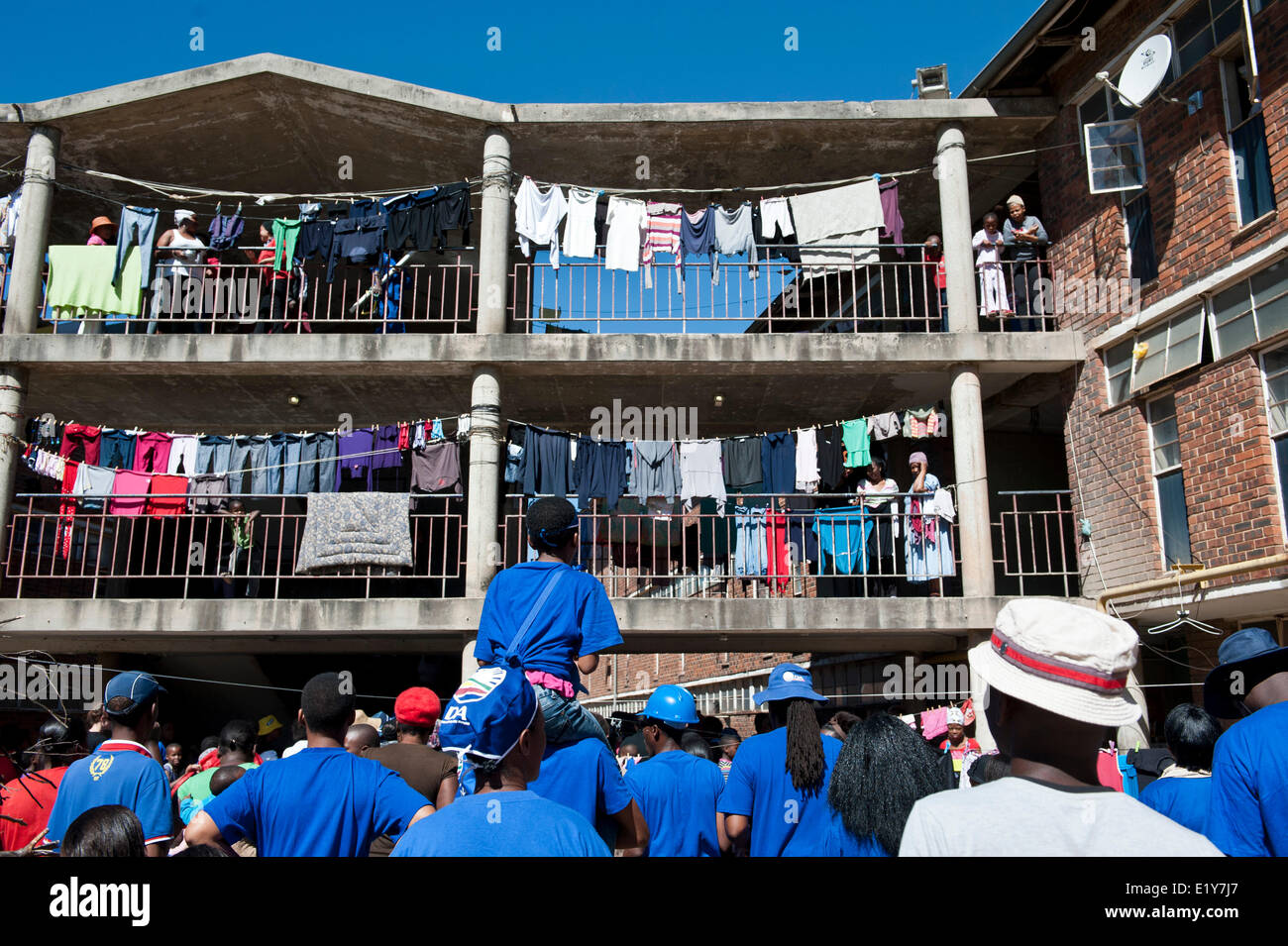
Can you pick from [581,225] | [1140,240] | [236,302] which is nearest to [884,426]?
[1140,240]

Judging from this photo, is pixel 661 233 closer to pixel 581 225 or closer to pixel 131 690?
pixel 581 225

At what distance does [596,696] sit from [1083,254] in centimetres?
2200

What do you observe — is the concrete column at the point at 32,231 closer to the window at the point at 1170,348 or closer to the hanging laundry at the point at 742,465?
the hanging laundry at the point at 742,465

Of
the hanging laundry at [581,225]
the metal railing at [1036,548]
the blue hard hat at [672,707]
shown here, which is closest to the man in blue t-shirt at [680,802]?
the blue hard hat at [672,707]

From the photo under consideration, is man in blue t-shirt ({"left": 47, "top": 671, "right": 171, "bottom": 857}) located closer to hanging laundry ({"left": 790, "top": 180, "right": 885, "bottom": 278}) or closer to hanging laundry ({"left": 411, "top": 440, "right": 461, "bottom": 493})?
hanging laundry ({"left": 411, "top": 440, "right": 461, "bottom": 493})

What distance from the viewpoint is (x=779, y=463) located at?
13219mm

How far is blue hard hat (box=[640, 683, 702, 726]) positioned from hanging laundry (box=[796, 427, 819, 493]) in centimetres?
789

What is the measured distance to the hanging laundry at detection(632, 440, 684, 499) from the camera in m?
13.1

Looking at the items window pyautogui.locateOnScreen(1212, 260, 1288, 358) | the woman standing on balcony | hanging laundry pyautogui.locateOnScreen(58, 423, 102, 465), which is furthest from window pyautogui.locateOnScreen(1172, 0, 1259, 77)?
hanging laundry pyautogui.locateOnScreen(58, 423, 102, 465)

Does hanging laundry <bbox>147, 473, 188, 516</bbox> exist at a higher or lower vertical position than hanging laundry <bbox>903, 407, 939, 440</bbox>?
lower

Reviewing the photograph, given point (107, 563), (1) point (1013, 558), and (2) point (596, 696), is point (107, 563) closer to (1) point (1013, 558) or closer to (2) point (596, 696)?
(1) point (1013, 558)

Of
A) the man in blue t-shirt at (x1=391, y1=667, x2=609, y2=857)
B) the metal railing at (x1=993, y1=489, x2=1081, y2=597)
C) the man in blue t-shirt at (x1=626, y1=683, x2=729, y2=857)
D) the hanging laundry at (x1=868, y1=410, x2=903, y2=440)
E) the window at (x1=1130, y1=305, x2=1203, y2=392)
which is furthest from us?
the metal railing at (x1=993, y1=489, x2=1081, y2=597)

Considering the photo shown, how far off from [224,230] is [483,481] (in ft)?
17.2
